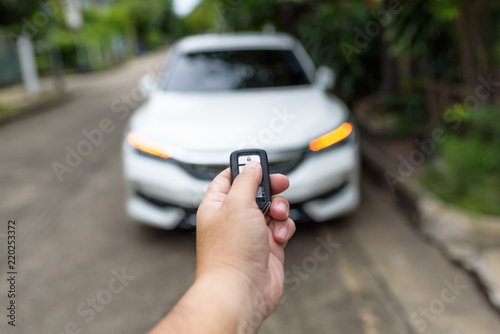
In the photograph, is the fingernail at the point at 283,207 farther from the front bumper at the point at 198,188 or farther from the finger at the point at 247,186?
the front bumper at the point at 198,188

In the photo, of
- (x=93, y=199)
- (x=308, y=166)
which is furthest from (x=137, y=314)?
(x=93, y=199)

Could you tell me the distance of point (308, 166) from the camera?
10.6 feet

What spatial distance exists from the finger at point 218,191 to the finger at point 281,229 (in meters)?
0.17

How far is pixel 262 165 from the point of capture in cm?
132

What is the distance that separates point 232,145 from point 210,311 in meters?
2.19

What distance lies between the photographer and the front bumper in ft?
10.6

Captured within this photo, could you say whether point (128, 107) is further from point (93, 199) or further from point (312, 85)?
point (312, 85)

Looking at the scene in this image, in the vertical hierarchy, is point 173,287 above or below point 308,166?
below

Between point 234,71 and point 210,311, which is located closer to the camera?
point 210,311

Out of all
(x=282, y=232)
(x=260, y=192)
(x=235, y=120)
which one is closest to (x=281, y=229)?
(x=282, y=232)

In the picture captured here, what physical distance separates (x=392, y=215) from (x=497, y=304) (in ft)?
5.20

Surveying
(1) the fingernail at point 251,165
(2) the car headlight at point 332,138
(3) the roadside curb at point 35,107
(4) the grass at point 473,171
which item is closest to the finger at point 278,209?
(1) the fingernail at point 251,165

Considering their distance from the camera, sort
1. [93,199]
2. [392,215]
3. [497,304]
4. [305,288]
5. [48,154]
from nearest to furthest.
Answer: [497,304] < [305,288] < [392,215] < [93,199] < [48,154]

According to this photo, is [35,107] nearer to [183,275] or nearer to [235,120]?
[235,120]
